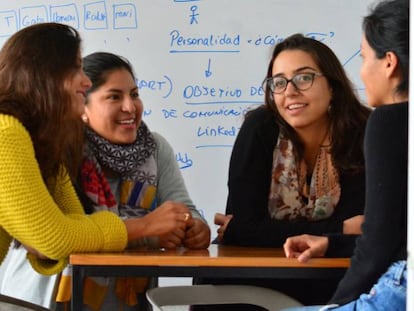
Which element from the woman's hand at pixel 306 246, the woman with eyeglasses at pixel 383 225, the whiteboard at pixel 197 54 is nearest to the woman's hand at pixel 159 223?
the woman's hand at pixel 306 246

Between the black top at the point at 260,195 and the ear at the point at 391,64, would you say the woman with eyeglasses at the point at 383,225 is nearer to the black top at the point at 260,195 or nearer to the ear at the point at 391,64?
the ear at the point at 391,64

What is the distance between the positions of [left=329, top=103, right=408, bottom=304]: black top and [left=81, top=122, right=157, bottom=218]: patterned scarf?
3.20ft

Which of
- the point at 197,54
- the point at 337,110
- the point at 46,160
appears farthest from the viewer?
the point at 197,54

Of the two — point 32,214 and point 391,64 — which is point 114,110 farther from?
point 391,64

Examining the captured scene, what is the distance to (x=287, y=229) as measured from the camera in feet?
7.64

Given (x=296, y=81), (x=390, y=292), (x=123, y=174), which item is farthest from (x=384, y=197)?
(x=123, y=174)

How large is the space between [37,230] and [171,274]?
0.33 metres

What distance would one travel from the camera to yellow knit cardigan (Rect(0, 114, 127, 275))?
188cm

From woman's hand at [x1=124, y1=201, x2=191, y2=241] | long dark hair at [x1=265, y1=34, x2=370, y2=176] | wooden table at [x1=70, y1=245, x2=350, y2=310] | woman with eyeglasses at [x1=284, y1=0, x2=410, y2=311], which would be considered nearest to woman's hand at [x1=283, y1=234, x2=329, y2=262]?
wooden table at [x1=70, y1=245, x2=350, y2=310]

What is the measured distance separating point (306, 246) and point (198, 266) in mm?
277

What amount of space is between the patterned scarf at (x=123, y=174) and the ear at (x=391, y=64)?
94cm

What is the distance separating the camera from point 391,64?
74.2 inches

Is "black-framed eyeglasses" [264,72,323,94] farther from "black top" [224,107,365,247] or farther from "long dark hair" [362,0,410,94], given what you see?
"long dark hair" [362,0,410,94]

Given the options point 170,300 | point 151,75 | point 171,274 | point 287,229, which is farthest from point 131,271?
point 151,75
